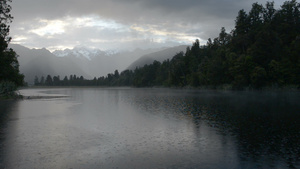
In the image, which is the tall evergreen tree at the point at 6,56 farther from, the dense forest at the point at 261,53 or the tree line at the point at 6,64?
the dense forest at the point at 261,53

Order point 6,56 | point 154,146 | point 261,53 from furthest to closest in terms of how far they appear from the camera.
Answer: point 261,53 → point 6,56 → point 154,146

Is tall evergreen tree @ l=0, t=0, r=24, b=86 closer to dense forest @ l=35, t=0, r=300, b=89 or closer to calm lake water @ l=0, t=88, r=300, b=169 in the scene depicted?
calm lake water @ l=0, t=88, r=300, b=169

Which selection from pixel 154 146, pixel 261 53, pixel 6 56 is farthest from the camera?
pixel 261 53

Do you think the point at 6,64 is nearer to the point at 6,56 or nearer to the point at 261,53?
the point at 6,56

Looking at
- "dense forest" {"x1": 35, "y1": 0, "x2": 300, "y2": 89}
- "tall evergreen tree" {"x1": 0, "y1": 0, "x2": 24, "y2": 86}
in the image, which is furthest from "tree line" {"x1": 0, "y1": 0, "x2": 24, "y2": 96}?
"dense forest" {"x1": 35, "y1": 0, "x2": 300, "y2": 89}

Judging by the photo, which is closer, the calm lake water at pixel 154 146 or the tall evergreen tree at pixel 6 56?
the calm lake water at pixel 154 146

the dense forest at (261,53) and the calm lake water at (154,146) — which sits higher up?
the dense forest at (261,53)

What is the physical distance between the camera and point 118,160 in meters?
14.9

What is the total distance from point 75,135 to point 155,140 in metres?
7.93

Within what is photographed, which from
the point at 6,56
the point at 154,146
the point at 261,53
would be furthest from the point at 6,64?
the point at 261,53

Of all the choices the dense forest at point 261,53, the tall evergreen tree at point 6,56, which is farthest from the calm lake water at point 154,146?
the dense forest at point 261,53

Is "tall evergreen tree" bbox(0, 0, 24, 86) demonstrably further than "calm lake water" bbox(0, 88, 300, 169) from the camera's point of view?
Yes

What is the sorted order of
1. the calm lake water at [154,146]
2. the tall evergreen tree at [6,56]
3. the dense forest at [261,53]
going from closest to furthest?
the calm lake water at [154,146], the tall evergreen tree at [6,56], the dense forest at [261,53]

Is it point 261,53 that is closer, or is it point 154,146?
point 154,146
